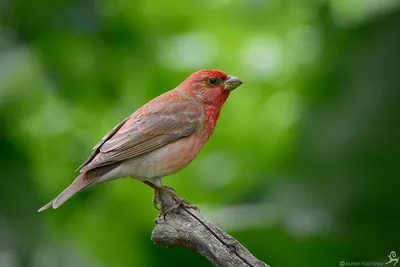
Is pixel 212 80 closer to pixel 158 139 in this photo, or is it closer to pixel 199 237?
pixel 158 139

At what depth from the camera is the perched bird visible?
19.6 feet

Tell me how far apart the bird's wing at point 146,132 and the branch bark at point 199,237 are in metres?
0.42

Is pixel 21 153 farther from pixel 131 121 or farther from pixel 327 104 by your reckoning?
pixel 327 104

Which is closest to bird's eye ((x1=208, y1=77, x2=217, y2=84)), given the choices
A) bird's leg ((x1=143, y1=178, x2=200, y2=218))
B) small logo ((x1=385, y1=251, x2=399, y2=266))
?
bird's leg ((x1=143, y1=178, x2=200, y2=218))

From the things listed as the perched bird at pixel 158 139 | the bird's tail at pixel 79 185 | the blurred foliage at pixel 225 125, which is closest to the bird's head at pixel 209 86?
the perched bird at pixel 158 139

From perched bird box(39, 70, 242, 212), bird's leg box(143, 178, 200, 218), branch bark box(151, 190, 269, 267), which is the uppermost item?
perched bird box(39, 70, 242, 212)

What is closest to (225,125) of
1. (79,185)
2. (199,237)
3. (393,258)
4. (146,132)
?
(393,258)

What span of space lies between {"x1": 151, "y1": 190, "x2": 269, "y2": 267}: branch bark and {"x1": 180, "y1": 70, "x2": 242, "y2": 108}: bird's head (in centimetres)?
106

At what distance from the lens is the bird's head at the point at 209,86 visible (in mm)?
6777

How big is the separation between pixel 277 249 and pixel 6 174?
223 cm

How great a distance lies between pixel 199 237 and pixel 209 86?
5.71 ft

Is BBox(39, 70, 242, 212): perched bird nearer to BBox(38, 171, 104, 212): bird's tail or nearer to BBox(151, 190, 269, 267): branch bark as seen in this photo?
BBox(38, 171, 104, 212): bird's tail

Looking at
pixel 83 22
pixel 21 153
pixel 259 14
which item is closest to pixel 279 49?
pixel 259 14

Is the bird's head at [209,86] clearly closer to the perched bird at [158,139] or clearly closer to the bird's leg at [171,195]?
the perched bird at [158,139]
